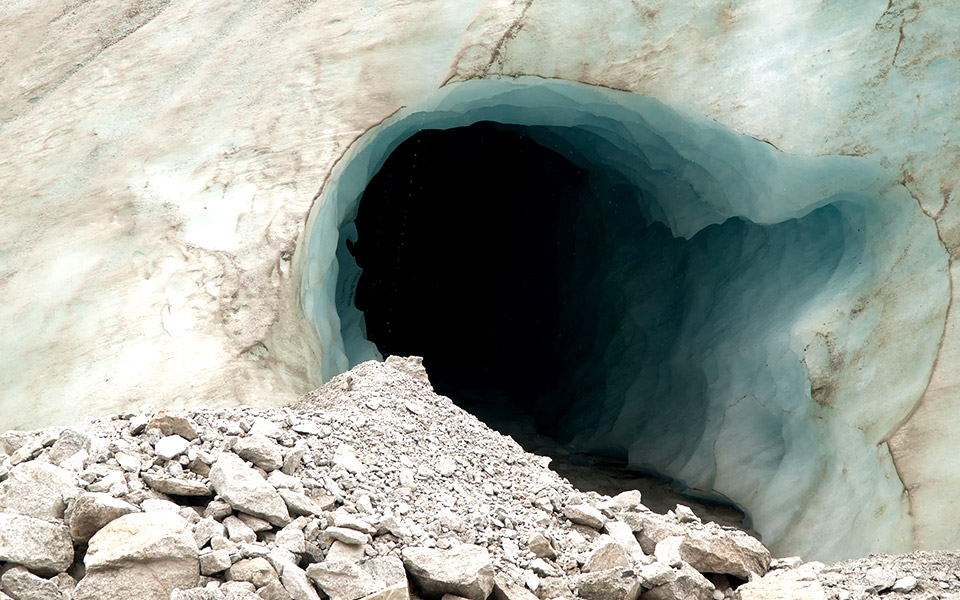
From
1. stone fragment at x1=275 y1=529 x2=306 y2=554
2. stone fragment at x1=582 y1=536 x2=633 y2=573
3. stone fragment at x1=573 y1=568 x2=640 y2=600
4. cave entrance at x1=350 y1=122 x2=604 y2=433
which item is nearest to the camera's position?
stone fragment at x1=275 y1=529 x2=306 y2=554

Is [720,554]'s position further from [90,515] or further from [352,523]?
[90,515]

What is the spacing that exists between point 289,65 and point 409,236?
14.9 ft

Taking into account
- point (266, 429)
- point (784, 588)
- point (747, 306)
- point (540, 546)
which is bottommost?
point (747, 306)

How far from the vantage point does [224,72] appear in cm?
565

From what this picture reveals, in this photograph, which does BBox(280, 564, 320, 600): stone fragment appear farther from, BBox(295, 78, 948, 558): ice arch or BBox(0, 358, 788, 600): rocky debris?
BBox(295, 78, 948, 558): ice arch

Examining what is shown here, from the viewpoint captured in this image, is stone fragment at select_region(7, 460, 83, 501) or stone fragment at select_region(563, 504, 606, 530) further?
stone fragment at select_region(563, 504, 606, 530)

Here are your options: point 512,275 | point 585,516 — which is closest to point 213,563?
point 585,516

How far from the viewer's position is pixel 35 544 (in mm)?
2748

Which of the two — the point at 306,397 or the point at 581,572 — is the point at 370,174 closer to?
the point at 306,397

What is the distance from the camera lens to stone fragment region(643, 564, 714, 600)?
331 cm

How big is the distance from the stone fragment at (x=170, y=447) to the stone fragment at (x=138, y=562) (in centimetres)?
50

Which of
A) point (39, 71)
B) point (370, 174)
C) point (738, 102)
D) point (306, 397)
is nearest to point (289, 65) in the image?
point (370, 174)

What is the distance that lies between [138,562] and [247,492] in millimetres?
446

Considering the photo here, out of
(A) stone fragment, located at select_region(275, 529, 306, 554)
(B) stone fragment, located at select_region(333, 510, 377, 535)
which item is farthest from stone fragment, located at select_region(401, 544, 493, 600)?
(A) stone fragment, located at select_region(275, 529, 306, 554)
